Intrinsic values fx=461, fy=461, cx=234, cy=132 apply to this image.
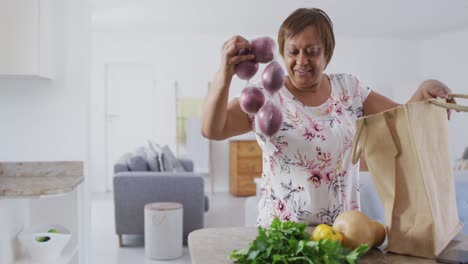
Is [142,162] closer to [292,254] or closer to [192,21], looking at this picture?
[192,21]

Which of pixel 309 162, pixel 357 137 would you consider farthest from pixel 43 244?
pixel 357 137

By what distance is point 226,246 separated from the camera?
39.3 inches

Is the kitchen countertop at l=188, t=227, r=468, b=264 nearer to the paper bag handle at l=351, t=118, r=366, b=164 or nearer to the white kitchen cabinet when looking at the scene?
the paper bag handle at l=351, t=118, r=366, b=164

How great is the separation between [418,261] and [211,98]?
21.4 inches

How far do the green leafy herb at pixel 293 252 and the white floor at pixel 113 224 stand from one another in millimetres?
3024

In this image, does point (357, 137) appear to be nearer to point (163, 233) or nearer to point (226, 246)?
point (226, 246)

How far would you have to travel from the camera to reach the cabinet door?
230 centimetres

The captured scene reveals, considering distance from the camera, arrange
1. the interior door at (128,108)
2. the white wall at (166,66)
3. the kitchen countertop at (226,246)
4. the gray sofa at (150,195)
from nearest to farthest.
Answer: the kitchen countertop at (226,246) → the gray sofa at (150,195) → the white wall at (166,66) → the interior door at (128,108)

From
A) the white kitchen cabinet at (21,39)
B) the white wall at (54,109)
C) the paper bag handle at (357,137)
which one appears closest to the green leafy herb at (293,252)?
the paper bag handle at (357,137)

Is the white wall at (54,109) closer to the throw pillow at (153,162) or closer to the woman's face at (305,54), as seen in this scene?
the throw pillow at (153,162)

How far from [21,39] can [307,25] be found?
175 centimetres

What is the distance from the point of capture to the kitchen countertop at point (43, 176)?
2266 mm

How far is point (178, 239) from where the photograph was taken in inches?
151

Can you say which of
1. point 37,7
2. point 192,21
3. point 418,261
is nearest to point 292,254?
point 418,261
